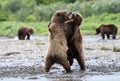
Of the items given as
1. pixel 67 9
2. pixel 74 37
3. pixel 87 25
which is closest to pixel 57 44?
pixel 74 37

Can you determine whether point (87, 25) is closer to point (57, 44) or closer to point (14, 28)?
point (14, 28)

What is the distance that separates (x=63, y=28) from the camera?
44.9ft

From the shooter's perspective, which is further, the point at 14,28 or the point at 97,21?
the point at 14,28

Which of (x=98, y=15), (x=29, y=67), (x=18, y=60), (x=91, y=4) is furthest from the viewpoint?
(x=91, y=4)

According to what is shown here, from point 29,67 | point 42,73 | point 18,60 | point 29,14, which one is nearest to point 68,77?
point 42,73

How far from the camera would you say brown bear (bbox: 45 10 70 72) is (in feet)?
42.7

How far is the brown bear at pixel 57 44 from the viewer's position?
Answer: 513 inches

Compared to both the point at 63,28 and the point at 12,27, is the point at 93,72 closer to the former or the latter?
the point at 63,28

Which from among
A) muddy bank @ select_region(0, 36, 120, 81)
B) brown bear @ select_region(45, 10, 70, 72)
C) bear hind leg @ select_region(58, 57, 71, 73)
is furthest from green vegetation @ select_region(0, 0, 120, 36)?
bear hind leg @ select_region(58, 57, 71, 73)

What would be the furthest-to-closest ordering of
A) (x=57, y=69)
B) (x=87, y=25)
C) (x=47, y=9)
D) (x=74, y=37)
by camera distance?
(x=47, y=9) < (x=87, y=25) < (x=57, y=69) < (x=74, y=37)

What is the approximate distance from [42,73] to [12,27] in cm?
3844

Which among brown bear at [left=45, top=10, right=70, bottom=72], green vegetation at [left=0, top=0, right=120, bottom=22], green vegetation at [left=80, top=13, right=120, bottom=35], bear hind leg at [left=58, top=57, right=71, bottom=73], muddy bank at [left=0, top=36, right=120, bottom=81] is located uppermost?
brown bear at [left=45, top=10, right=70, bottom=72]

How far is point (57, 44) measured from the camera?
13133mm

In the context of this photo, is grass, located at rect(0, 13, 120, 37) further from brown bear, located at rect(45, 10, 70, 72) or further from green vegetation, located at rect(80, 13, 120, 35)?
brown bear, located at rect(45, 10, 70, 72)
